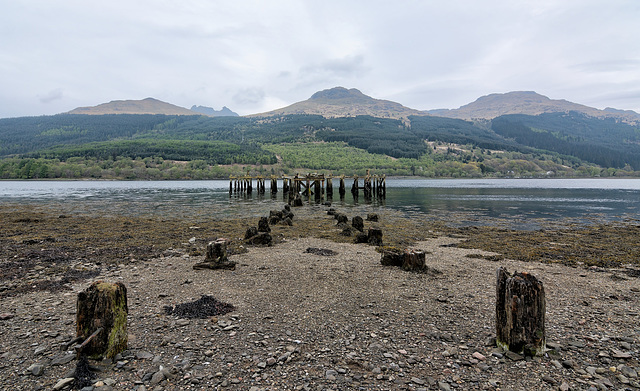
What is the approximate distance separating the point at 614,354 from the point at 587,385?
136cm

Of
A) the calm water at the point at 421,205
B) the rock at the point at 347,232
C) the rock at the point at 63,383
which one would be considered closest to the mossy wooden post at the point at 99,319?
the rock at the point at 63,383

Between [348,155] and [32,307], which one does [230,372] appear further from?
[348,155]

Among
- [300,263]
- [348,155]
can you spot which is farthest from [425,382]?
[348,155]

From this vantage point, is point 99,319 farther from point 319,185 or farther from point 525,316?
point 319,185

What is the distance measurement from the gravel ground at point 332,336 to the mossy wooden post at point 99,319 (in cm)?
24

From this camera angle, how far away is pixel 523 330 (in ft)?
17.4

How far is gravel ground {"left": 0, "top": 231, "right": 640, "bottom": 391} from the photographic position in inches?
186

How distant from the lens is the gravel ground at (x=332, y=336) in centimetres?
472

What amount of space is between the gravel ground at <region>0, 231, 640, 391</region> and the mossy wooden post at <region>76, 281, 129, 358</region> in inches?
9.4

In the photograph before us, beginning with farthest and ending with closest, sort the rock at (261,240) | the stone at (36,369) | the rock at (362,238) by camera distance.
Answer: the rock at (362,238) → the rock at (261,240) → the stone at (36,369)

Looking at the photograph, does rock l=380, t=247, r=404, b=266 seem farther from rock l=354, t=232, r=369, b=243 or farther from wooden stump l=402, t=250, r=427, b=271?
rock l=354, t=232, r=369, b=243

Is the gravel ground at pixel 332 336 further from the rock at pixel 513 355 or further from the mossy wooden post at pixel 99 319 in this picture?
the mossy wooden post at pixel 99 319

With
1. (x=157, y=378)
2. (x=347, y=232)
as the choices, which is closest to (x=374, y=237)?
(x=347, y=232)

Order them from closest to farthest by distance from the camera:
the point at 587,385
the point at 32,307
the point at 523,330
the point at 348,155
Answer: the point at 587,385, the point at 523,330, the point at 32,307, the point at 348,155
